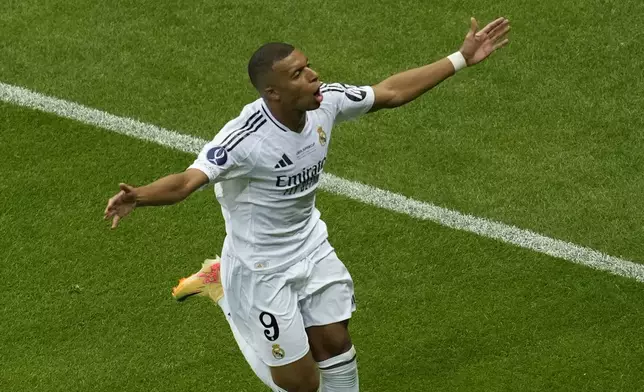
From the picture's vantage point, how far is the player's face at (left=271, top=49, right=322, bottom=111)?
7020 millimetres

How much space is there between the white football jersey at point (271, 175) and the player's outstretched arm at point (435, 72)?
0.13 metres

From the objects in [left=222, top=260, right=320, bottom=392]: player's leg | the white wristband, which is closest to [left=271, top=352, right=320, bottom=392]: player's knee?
[left=222, top=260, right=320, bottom=392]: player's leg

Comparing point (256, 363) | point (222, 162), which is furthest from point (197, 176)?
point (256, 363)

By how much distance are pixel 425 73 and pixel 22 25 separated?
4751 mm

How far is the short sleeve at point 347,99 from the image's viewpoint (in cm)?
754

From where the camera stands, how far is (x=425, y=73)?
309 inches

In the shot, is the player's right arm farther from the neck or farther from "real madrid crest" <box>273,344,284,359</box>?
"real madrid crest" <box>273,344,284,359</box>

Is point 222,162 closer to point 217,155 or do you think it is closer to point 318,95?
point 217,155

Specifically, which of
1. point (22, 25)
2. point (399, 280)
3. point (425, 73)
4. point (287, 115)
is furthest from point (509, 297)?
point (22, 25)

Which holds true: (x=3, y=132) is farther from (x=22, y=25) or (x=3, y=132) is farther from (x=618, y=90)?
(x=618, y=90)

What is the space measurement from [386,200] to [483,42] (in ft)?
6.83

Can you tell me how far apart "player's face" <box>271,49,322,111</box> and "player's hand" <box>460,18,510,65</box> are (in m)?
1.23

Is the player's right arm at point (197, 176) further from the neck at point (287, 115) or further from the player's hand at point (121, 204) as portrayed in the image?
the neck at point (287, 115)

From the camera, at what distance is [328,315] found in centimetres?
754
